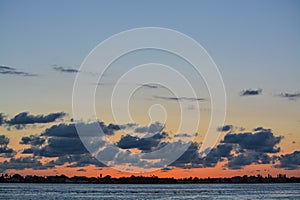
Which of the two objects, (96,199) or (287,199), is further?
(96,199)

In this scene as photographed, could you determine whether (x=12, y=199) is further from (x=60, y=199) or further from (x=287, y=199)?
(x=287, y=199)

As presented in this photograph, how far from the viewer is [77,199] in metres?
161

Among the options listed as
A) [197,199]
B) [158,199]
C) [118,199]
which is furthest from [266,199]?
[118,199]

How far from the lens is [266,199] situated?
153750 mm

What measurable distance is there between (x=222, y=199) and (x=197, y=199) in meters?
6.72

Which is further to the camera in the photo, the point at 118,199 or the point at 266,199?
the point at 118,199

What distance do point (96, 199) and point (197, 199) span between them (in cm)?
2633

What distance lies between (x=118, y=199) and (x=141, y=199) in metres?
7.62

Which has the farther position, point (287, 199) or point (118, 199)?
point (118, 199)

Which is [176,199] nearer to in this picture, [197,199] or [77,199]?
[197,199]

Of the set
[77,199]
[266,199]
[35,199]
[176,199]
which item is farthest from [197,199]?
[35,199]

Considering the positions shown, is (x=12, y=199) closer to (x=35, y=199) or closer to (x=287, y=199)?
(x=35, y=199)

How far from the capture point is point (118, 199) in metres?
165

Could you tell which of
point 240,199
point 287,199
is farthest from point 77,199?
point 287,199
